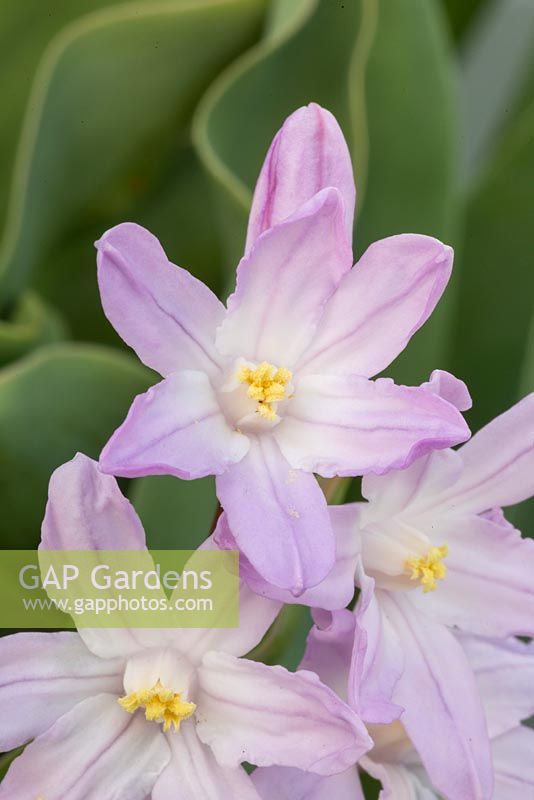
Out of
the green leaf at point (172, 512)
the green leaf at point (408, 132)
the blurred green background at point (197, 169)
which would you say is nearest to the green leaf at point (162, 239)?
the blurred green background at point (197, 169)

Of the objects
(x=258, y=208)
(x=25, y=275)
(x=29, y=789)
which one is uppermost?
(x=258, y=208)

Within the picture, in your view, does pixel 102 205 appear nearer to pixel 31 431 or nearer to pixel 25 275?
pixel 25 275

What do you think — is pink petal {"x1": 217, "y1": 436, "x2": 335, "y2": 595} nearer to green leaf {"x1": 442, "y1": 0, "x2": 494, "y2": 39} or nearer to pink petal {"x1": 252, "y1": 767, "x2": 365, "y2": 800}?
pink petal {"x1": 252, "y1": 767, "x2": 365, "y2": 800}

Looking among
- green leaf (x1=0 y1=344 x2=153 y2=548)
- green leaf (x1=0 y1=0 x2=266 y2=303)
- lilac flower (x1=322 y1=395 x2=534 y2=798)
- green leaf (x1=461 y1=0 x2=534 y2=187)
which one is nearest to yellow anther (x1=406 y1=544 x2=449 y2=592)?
lilac flower (x1=322 y1=395 x2=534 y2=798)

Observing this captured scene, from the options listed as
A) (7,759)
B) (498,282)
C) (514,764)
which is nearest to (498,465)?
(514,764)

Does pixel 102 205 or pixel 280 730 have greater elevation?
pixel 102 205

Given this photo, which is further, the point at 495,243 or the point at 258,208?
the point at 495,243

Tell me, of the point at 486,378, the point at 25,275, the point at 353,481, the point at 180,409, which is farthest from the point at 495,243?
the point at 180,409
